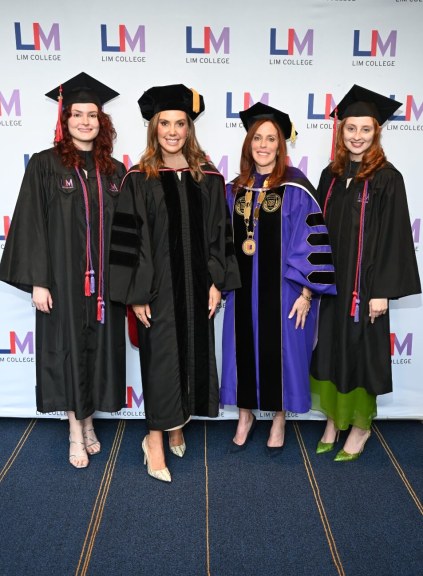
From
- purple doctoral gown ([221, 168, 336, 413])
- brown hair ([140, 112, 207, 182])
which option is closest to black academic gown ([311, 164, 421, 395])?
purple doctoral gown ([221, 168, 336, 413])

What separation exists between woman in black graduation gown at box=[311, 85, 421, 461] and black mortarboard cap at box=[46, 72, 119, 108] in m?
1.23

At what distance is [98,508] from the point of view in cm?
264

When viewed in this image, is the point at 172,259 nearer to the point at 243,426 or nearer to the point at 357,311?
the point at 357,311

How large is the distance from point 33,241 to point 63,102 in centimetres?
71

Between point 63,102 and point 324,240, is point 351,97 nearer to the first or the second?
point 324,240

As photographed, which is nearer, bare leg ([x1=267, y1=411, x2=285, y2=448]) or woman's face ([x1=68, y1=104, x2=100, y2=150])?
woman's face ([x1=68, y1=104, x2=100, y2=150])

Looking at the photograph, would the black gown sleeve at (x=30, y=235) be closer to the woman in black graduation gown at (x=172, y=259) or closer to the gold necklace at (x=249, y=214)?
the woman in black graduation gown at (x=172, y=259)

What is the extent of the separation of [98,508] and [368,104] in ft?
7.77

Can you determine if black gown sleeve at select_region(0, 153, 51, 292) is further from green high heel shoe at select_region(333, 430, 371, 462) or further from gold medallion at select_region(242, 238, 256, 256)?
green high heel shoe at select_region(333, 430, 371, 462)

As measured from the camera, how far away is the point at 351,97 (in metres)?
2.84

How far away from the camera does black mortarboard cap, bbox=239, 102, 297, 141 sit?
281 cm

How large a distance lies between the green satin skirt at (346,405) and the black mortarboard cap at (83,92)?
192 cm

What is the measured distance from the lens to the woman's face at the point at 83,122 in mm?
2764

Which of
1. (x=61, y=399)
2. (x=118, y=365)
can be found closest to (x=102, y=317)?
(x=118, y=365)
